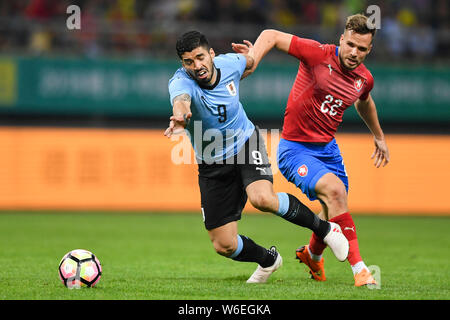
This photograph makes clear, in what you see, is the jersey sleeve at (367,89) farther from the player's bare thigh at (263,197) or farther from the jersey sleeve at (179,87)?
the jersey sleeve at (179,87)

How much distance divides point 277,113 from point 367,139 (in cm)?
203

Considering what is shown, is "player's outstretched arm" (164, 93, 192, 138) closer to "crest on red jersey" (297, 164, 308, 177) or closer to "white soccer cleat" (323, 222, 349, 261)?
"crest on red jersey" (297, 164, 308, 177)

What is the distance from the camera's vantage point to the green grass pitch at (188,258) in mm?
6105

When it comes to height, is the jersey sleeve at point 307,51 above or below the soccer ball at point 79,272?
above

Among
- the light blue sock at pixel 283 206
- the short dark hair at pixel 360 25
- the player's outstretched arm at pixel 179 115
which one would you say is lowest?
the light blue sock at pixel 283 206

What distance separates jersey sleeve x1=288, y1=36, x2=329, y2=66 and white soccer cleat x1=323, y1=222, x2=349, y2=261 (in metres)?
1.68

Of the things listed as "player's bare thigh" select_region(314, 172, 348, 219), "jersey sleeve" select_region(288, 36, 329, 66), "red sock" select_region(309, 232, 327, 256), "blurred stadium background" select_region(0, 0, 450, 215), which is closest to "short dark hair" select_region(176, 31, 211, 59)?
"jersey sleeve" select_region(288, 36, 329, 66)

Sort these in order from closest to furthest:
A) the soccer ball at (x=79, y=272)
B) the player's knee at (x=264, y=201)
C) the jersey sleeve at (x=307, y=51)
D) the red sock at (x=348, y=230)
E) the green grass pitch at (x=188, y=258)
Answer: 1. the green grass pitch at (x=188, y=258)
2. the soccer ball at (x=79, y=272)
3. the player's knee at (x=264, y=201)
4. the red sock at (x=348, y=230)
5. the jersey sleeve at (x=307, y=51)

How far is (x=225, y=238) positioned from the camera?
6.84 metres

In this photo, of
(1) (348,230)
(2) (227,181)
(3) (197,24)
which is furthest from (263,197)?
(3) (197,24)

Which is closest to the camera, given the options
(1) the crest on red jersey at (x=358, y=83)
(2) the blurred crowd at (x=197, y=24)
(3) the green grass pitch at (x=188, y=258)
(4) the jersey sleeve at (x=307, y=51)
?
(3) the green grass pitch at (x=188, y=258)

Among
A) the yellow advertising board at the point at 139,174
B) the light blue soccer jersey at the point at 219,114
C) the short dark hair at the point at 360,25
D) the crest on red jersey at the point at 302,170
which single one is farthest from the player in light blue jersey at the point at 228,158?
the yellow advertising board at the point at 139,174

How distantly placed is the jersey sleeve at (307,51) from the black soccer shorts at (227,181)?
91 cm
